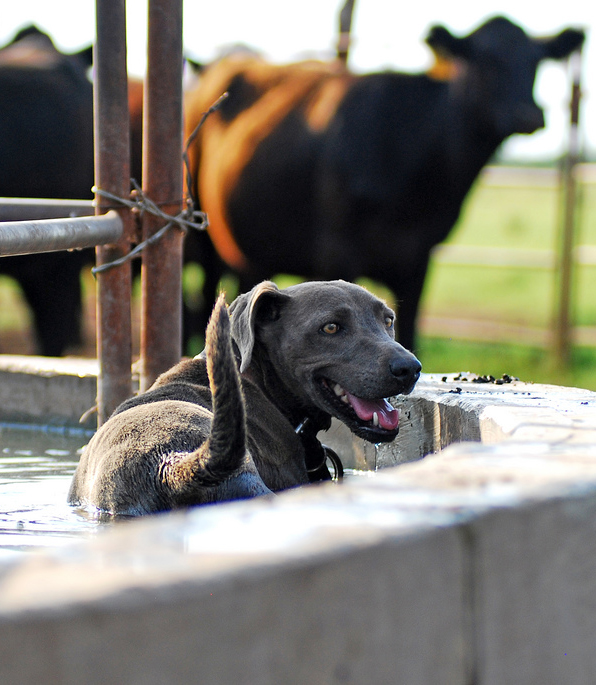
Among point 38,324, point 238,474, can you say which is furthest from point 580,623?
point 38,324

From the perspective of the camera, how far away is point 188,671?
1.09 metres

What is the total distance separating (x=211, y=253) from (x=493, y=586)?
686cm

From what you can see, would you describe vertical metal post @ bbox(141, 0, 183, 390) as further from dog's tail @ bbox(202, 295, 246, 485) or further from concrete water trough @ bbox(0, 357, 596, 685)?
concrete water trough @ bbox(0, 357, 596, 685)

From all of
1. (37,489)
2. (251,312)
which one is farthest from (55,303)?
(251,312)

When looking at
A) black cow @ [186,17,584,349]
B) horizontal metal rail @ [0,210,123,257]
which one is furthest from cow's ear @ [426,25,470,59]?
horizontal metal rail @ [0,210,123,257]

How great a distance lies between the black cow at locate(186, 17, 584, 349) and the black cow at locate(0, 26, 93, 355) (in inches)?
39.4

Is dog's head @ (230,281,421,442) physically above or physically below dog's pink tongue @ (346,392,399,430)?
above

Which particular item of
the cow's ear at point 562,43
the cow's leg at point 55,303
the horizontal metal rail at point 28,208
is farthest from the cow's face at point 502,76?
the horizontal metal rail at point 28,208

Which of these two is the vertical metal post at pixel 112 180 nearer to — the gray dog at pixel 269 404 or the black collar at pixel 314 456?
the gray dog at pixel 269 404

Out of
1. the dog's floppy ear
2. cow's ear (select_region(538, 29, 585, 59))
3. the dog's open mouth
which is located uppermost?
cow's ear (select_region(538, 29, 585, 59))

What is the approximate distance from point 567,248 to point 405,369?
21.5 feet

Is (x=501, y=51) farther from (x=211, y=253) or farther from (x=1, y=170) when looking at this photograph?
(x=1, y=170)

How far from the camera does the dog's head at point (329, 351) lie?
10.3 ft

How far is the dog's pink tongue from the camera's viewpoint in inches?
127
